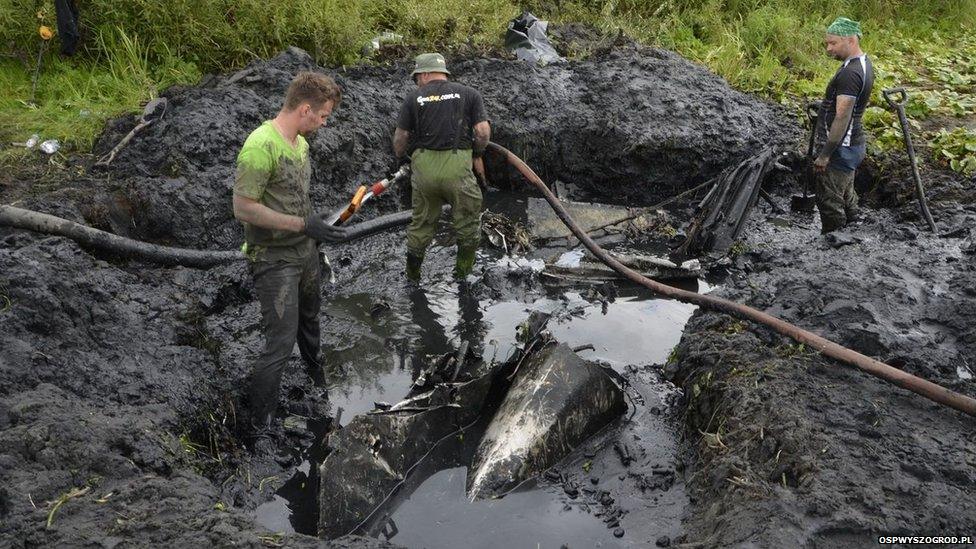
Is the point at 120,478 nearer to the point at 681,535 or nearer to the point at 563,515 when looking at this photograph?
the point at 563,515

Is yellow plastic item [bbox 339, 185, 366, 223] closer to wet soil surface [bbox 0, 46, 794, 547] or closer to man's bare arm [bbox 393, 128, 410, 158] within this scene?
wet soil surface [bbox 0, 46, 794, 547]

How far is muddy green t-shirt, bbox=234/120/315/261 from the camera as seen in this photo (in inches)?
169

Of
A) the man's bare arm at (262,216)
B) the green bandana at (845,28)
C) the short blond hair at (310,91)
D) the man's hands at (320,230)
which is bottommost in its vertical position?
the man's hands at (320,230)

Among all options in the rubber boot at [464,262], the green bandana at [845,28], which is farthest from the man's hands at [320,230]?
the green bandana at [845,28]

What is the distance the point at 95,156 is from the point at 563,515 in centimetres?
578

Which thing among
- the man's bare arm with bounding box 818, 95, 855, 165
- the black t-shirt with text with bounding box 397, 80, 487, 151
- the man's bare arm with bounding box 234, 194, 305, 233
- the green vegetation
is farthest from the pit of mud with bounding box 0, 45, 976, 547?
the black t-shirt with text with bounding box 397, 80, 487, 151

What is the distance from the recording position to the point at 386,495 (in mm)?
4383

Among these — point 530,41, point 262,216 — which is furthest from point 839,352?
point 530,41

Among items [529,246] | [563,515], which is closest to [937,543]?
[563,515]

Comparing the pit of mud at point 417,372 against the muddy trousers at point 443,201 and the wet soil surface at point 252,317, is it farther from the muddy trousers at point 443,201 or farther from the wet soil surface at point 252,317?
the muddy trousers at point 443,201

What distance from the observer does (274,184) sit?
4.48 m

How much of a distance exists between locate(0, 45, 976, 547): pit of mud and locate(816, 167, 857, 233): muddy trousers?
300 millimetres

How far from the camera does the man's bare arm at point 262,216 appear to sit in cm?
433

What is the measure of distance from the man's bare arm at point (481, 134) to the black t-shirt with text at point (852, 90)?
3331mm
